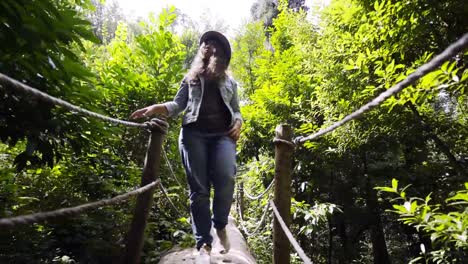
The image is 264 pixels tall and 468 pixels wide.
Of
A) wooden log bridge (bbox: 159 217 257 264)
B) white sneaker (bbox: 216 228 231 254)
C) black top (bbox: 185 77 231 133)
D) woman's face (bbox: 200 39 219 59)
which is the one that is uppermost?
woman's face (bbox: 200 39 219 59)

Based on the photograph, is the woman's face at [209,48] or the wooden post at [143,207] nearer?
the wooden post at [143,207]

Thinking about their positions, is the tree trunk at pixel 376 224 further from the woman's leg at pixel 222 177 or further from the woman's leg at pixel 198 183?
the woman's leg at pixel 198 183

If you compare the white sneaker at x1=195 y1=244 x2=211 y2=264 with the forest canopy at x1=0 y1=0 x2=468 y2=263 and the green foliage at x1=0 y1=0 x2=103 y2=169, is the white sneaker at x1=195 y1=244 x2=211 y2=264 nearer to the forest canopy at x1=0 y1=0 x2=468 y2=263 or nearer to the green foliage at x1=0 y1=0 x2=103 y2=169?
the forest canopy at x1=0 y1=0 x2=468 y2=263

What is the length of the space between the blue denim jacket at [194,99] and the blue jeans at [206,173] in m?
0.14

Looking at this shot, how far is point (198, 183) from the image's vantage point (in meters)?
2.40

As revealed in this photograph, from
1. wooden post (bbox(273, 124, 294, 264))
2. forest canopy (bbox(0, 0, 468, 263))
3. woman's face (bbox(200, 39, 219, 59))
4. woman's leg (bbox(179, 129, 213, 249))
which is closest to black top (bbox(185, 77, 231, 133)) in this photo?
woman's leg (bbox(179, 129, 213, 249))

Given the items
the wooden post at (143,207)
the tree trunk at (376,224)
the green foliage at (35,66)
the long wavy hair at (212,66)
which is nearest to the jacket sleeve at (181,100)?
the long wavy hair at (212,66)

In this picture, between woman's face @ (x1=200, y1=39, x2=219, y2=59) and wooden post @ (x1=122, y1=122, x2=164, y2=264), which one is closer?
wooden post @ (x1=122, y1=122, x2=164, y2=264)

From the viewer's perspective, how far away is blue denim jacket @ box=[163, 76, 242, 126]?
249 centimetres

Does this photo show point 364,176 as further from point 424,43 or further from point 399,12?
point 399,12

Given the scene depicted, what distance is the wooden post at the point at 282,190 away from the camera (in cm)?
202

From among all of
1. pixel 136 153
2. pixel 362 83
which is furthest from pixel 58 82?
pixel 362 83

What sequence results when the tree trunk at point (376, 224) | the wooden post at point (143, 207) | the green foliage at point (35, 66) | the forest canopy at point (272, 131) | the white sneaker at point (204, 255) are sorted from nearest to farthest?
the green foliage at point (35, 66)
the forest canopy at point (272, 131)
the white sneaker at point (204, 255)
the wooden post at point (143, 207)
the tree trunk at point (376, 224)

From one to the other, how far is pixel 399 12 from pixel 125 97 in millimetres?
Answer: 3179
